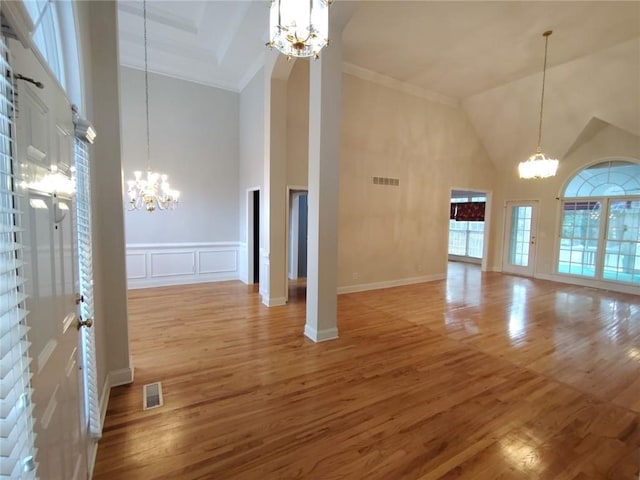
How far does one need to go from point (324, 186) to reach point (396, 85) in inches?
157

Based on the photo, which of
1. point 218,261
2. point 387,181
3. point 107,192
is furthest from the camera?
point 218,261

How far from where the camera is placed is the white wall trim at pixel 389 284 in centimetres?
593

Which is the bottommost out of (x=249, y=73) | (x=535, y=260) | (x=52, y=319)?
(x=535, y=260)

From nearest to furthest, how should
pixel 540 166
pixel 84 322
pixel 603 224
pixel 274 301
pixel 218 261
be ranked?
pixel 84 322, pixel 274 301, pixel 540 166, pixel 603 224, pixel 218 261

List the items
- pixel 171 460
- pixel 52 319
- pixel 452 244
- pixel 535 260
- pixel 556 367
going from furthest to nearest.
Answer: pixel 452 244 → pixel 535 260 → pixel 556 367 → pixel 171 460 → pixel 52 319

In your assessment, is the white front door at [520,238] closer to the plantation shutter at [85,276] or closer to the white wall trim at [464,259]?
the white wall trim at [464,259]

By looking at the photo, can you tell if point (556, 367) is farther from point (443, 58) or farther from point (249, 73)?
point (249, 73)

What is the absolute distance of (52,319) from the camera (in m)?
1.11

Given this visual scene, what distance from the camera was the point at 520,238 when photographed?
A: 317 inches

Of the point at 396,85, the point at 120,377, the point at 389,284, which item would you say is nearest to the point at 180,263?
the point at 120,377

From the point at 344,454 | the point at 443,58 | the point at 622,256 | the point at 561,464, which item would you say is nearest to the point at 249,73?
the point at 443,58

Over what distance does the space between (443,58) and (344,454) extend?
6.06m

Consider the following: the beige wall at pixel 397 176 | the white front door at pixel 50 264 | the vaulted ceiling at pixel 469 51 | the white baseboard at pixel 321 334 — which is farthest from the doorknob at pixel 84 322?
the beige wall at pixel 397 176

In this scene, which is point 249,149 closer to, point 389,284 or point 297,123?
point 297,123
